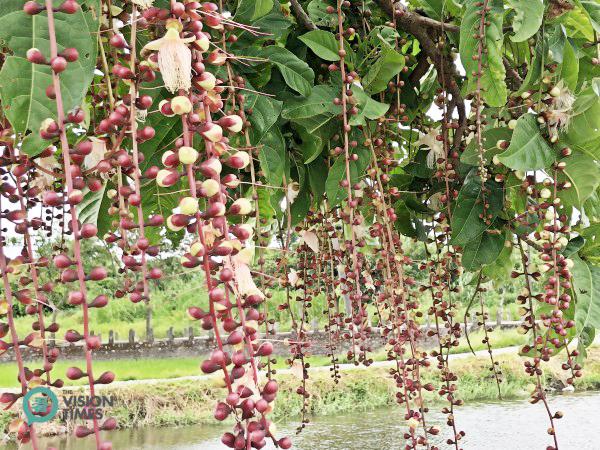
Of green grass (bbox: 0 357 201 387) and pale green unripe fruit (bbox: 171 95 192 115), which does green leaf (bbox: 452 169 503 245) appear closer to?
pale green unripe fruit (bbox: 171 95 192 115)

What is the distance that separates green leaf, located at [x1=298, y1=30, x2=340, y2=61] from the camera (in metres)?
0.80

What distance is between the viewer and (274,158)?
782mm

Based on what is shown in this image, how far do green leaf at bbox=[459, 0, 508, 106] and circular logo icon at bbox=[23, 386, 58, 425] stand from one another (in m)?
0.65

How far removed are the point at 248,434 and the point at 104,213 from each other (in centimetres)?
56

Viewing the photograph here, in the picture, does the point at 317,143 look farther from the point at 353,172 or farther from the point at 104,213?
the point at 104,213

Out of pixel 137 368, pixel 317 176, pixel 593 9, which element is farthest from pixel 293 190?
pixel 137 368

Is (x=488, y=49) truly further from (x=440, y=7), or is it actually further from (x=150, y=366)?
(x=150, y=366)

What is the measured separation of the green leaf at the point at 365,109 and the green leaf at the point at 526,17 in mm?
182

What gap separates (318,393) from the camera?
17.6 feet

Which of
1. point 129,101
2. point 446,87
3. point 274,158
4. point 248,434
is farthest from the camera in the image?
point 446,87

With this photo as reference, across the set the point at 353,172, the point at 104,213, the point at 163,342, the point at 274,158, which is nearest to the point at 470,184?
the point at 353,172

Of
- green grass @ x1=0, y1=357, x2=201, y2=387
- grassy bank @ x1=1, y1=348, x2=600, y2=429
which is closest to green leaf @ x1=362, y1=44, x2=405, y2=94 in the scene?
grassy bank @ x1=1, y1=348, x2=600, y2=429

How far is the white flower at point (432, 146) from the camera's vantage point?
1079mm

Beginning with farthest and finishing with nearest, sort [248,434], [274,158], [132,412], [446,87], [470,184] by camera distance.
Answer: [132,412] → [446,87] → [470,184] → [274,158] → [248,434]
